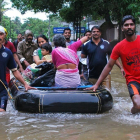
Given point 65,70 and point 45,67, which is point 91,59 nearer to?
point 45,67

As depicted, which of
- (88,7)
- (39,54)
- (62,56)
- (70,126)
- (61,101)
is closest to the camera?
(70,126)

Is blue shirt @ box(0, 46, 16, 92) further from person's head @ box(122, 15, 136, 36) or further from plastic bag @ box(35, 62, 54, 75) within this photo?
person's head @ box(122, 15, 136, 36)

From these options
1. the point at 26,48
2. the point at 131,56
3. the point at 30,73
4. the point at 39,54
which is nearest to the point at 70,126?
the point at 131,56

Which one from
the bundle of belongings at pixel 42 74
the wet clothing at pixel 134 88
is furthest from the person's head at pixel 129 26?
the bundle of belongings at pixel 42 74

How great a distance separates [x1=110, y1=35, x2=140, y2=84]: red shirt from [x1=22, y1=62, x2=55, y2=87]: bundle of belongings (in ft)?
5.15

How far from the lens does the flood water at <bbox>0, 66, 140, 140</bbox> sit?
3.84m

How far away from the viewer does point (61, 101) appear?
472 cm

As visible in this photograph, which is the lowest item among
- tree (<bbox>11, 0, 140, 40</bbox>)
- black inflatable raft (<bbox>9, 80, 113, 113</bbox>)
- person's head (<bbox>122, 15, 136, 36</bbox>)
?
black inflatable raft (<bbox>9, 80, 113, 113</bbox>)

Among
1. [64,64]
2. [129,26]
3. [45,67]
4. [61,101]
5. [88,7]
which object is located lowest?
[61,101]

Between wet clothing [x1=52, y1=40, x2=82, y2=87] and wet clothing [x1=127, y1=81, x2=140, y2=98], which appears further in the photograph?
wet clothing [x1=52, y1=40, x2=82, y2=87]

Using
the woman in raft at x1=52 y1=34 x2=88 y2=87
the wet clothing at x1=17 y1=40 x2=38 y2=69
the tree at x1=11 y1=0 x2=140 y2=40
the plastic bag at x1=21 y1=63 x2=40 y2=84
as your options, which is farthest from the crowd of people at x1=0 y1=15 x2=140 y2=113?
the tree at x1=11 y1=0 x2=140 y2=40

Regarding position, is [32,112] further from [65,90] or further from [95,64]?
[95,64]

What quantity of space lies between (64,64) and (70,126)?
121 centimetres

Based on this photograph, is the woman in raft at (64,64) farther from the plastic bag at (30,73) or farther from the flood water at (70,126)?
the plastic bag at (30,73)
